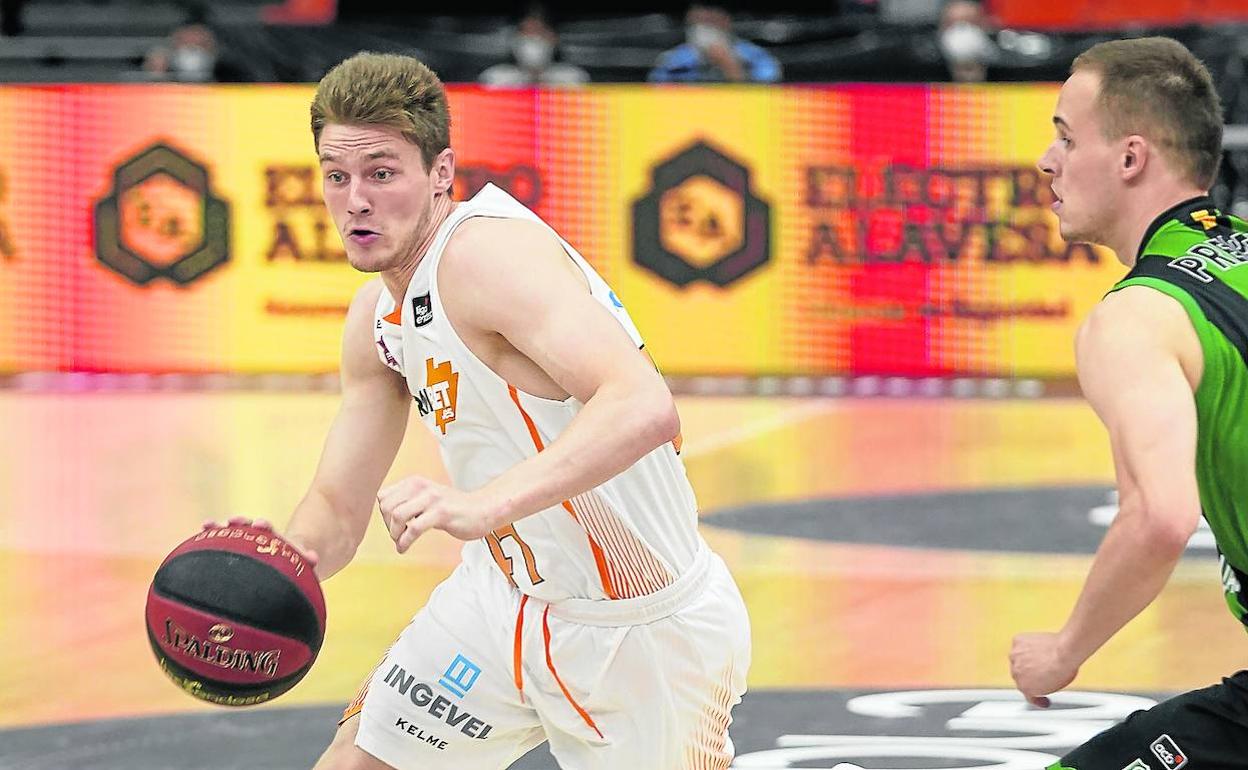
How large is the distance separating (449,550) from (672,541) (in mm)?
5048

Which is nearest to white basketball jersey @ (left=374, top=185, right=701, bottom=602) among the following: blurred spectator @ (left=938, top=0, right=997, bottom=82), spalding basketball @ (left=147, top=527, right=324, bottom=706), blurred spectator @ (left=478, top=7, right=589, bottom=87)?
spalding basketball @ (left=147, top=527, right=324, bottom=706)

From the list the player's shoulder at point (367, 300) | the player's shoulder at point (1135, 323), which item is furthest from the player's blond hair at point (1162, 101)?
the player's shoulder at point (367, 300)

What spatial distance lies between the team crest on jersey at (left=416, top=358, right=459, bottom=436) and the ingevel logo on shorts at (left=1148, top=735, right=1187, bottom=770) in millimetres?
1370

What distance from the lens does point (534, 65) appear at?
1745 cm

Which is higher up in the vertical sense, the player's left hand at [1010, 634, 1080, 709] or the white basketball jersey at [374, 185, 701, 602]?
the white basketball jersey at [374, 185, 701, 602]

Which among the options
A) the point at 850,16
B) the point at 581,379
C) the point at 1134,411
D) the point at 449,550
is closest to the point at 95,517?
the point at 449,550

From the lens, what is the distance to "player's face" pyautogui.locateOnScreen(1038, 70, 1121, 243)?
3.56m

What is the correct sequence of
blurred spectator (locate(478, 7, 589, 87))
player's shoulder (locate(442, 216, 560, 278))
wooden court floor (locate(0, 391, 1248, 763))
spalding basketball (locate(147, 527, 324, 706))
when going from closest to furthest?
player's shoulder (locate(442, 216, 560, 278))
spalding basketball (locate(147, 527, 324, 706))
wooden court floor (locate(0, 391, 1248, 763))
blurred spectator (locate(478, 7, 589, 87))

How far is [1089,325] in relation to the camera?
3.38 meters

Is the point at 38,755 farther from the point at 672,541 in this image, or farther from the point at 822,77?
the point at 822,77

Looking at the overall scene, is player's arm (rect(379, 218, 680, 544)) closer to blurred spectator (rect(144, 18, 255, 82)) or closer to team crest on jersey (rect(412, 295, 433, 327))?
team crest on jersey (rect(412, 295, 433, 327))

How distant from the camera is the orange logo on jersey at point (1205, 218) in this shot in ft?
11.6

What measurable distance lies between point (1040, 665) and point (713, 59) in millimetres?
13597

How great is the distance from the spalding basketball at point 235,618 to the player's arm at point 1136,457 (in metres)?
1.34
